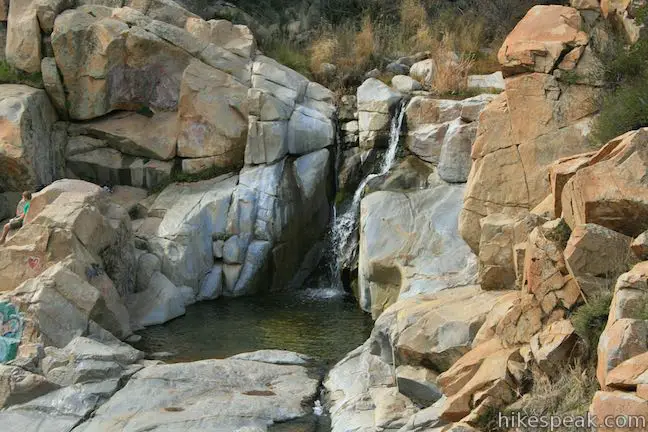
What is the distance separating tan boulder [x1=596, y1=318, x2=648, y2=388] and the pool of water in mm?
7182

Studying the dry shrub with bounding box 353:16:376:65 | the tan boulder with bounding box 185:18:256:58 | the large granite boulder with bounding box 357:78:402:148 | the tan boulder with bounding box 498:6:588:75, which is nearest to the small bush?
the tan boulder with bounding box 498:6:588:75

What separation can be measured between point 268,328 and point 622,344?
993 cm

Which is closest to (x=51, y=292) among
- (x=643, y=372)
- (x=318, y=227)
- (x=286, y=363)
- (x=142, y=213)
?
(x=286, y=363)

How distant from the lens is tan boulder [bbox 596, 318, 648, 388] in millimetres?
7438

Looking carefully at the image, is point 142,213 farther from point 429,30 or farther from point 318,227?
point 429,30

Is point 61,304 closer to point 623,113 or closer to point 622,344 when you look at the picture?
point 623,113

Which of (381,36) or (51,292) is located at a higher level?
(381,36)

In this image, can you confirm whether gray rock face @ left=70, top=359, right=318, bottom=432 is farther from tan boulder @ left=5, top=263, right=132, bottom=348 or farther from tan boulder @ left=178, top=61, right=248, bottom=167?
tan boulder @ left=178, top=61, right=248, bottom=167

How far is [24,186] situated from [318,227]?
6.85 metres

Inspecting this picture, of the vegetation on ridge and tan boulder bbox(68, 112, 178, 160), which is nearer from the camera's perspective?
tan boulder bbox(68, 112, 178, 160)

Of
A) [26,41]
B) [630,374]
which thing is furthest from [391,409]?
[26,41]

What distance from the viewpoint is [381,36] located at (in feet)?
83.4

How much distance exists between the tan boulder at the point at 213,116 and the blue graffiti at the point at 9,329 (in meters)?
7.43

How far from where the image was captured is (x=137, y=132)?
21625 mm
